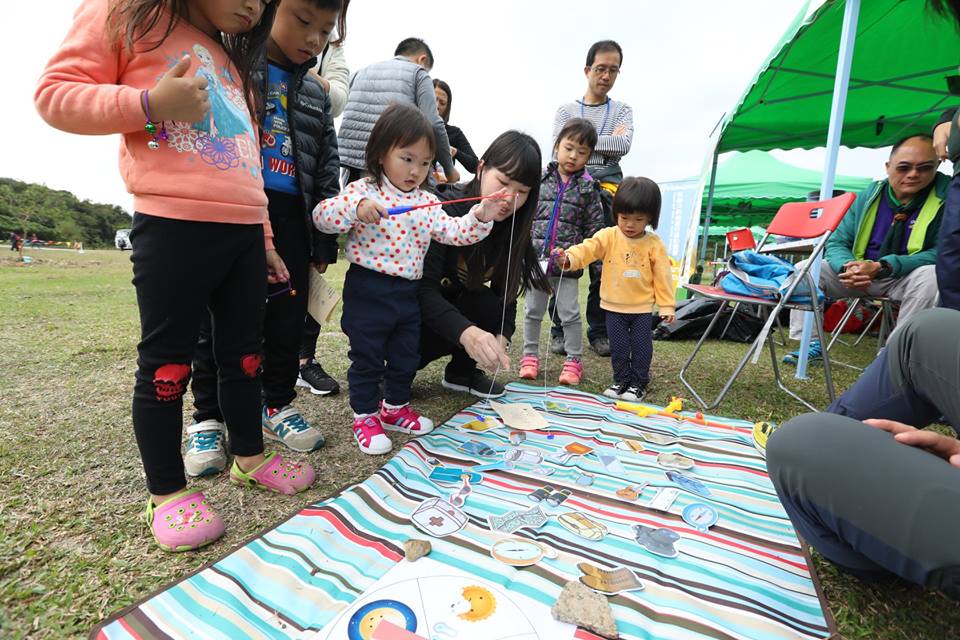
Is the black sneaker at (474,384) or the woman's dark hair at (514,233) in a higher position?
the woman's dark hair at (514,233)

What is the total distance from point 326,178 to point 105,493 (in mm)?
1095

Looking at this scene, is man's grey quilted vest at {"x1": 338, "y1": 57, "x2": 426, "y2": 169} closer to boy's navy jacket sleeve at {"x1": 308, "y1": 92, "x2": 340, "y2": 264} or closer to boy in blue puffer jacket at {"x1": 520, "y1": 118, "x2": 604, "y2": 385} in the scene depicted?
boy's navy jacket sleeve at {"x1": 308, "y1": 92, "x2": 340, "y2": 264}

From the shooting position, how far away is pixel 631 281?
2.18 meters

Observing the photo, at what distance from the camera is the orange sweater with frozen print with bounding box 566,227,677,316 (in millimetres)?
2170

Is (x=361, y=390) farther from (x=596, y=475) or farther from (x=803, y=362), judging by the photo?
(x=803, y=362)

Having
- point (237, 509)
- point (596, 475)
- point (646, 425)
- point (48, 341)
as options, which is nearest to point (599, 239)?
point (646, 425)

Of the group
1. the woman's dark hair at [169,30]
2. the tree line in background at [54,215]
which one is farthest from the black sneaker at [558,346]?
the tree line in background at [54,215]

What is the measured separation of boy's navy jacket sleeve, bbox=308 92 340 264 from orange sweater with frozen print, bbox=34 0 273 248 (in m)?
0.44

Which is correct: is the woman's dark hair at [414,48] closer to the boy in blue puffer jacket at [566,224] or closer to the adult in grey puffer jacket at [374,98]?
the adult in grey puffer jacket at [374,98]

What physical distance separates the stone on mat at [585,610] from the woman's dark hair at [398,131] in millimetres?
1305

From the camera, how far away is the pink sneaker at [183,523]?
3.10ft

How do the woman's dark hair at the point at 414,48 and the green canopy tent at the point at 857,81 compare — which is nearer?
the woman's dark hair at the point at 414,48

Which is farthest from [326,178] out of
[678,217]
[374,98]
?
[678,217]

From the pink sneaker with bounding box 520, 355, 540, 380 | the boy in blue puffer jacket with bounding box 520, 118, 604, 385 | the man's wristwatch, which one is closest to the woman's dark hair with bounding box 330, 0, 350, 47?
the boy in blue puffer jacket with bounding box 520, 118, 604, 385
